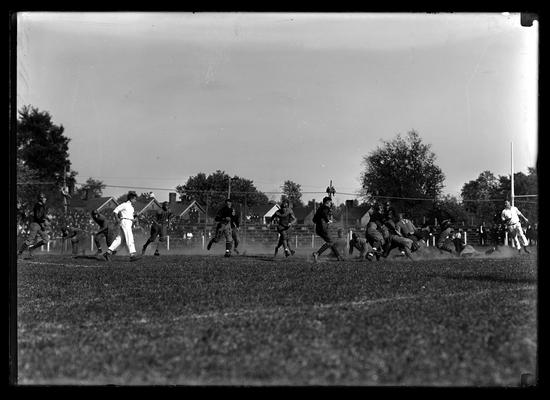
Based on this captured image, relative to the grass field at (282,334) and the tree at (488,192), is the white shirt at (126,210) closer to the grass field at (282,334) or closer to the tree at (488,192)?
the grass field at (282,334)

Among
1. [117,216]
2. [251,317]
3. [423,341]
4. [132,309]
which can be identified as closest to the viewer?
[423,341]

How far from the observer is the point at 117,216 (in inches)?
734

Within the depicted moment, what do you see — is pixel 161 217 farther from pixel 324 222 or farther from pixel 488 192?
pixel 488 192

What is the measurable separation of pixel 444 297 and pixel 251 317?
2.86 m

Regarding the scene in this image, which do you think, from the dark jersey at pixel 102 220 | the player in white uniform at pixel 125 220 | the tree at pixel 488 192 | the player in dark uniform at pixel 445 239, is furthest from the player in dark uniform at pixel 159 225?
the tree at pixel 488 192

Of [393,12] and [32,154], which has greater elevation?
[32,154]

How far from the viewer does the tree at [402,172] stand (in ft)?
236

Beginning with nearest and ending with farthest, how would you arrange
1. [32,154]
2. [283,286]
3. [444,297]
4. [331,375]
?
[331,375] < [444,297] < [283,286] < [32,154]

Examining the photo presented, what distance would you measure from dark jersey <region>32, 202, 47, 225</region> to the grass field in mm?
8694

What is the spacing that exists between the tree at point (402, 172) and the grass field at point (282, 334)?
62.4 m

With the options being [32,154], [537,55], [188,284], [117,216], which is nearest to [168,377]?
[537,55]

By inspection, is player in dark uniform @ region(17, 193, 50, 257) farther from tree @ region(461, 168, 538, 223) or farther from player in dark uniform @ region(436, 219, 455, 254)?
tree @ region(461, 168, 538, 223)

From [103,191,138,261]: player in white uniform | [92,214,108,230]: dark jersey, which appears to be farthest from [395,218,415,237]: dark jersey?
[92,214,108,230]: dark jersey
